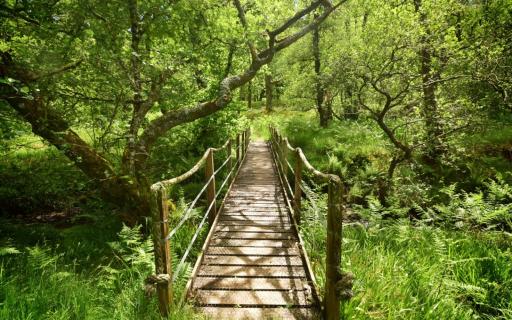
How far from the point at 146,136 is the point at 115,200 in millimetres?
1503

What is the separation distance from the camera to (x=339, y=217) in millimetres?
3008

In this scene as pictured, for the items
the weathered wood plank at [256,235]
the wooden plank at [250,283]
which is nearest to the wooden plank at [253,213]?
the weathered wood plank at [256,235]

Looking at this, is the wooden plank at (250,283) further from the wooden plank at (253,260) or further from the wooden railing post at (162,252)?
the wooden railing post at (162,252)

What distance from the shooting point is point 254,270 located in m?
4.32

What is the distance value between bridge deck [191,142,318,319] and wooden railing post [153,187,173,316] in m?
0.54

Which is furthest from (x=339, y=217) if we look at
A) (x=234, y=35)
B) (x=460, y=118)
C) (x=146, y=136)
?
(x=460, y=118)

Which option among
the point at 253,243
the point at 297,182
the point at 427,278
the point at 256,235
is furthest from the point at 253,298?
the point at 297,182

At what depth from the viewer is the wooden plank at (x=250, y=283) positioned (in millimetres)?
3916

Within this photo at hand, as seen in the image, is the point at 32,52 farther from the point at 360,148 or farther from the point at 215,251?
the point at 360,148

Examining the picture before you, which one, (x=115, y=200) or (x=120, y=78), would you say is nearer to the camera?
(x=120, y=78)

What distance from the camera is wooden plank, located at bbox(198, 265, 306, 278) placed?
13.8ft

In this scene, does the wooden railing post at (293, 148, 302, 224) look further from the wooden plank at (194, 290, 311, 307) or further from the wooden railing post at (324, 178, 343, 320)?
the wooden railing post at (324, 178, 343, 320)

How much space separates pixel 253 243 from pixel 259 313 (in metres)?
1.85

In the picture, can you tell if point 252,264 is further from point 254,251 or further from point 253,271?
point 254,251
